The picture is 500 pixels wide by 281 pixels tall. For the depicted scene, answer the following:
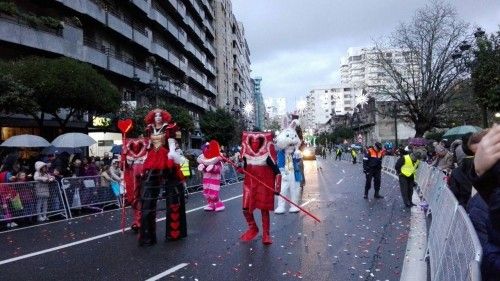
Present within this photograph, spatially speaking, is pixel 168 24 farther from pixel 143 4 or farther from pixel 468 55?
pixel 468 55

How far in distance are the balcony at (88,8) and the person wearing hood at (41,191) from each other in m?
16.7

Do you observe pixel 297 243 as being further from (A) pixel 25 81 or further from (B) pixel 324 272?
(A) pixel 25 81

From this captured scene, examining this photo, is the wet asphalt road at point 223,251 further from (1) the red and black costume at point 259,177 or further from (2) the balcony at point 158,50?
(2) the balcony at point 158,50

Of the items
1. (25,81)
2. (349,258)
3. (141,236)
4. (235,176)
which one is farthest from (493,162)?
(235,176)

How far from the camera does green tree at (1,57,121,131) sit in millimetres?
20547

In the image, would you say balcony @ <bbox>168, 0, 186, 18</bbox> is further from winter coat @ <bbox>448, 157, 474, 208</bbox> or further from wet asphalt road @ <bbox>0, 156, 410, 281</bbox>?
winter coat @ <bbox>448, 157, 474, 208</bbox>

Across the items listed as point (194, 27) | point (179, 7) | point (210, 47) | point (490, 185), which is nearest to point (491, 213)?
point (490, 185)

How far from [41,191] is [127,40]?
1059 inches

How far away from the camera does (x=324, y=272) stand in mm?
6715

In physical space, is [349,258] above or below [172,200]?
below

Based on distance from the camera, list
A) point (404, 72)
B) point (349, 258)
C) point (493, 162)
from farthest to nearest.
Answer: point (404, 72) < point (349, 258) < point (493, 162)

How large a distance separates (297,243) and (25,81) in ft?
51.6

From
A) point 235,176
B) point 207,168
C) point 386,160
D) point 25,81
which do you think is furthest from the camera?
point 386,160

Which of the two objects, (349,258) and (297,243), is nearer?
(349,258)
